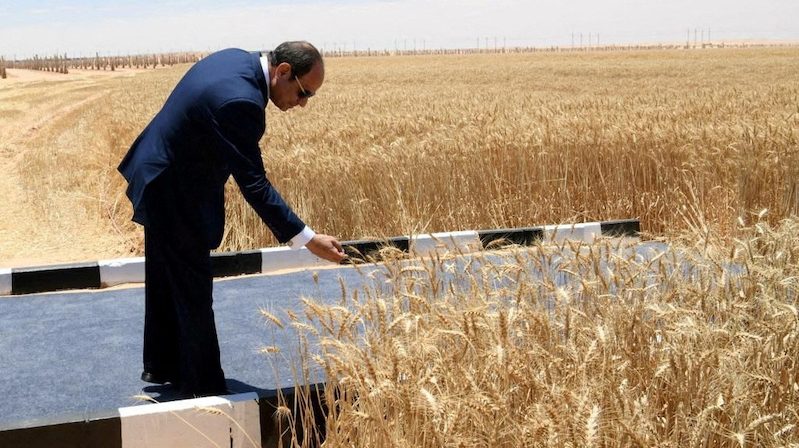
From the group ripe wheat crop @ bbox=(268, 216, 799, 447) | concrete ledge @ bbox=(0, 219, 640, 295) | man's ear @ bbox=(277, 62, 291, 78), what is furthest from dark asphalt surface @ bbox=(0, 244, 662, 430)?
man's ear @ bbox=(277, 62, 291, 78)

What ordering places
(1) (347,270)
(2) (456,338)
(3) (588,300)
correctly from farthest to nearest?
(1) (347,270), (3) (588,300), (2) (456,338)

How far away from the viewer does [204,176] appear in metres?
4.24

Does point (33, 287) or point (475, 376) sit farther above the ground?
point (475, 376)

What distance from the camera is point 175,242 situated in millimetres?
4281

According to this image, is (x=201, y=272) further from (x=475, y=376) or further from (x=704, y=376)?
(x=704, y=376)

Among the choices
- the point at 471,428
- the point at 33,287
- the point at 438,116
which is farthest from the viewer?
the point at 438,116

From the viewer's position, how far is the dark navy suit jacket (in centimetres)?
402

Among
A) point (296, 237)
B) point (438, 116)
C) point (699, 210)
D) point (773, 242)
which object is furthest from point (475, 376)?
point (438, 116)

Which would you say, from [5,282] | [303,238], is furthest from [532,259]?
[5,282]

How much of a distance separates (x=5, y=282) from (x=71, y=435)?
3.17m

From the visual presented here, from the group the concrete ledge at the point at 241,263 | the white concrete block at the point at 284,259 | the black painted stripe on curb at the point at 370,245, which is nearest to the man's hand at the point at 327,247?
the concrete ledge at the point at 241,263

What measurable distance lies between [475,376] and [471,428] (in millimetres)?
223

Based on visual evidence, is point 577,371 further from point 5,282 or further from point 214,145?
point 5,282

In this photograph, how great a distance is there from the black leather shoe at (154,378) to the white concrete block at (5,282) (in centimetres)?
252
